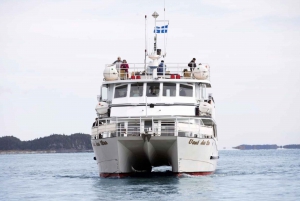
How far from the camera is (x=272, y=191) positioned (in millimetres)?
31500

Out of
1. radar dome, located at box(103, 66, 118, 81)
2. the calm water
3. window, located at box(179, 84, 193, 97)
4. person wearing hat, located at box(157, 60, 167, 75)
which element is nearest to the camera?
the calm water

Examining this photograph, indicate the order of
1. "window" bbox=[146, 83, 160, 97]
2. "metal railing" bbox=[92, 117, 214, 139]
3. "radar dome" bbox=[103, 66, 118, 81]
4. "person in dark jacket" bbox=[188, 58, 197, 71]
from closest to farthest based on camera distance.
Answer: "metal railing" bbox=[92, 117, 214, 139], "window" bbox=[146, 83, 160, 97], "radar dome" bbox=[103, 66, 118, 81], "person in dark jacket" bbox=[188, 58, 197, 71]

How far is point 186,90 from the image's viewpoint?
39.0 metres

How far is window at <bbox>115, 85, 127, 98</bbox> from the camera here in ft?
128

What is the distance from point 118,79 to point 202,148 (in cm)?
740

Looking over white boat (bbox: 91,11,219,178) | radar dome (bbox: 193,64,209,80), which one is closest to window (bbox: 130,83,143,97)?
white boat (bbox: 91,11,219,178)

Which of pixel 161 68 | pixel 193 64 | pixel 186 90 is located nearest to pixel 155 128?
pixel 186 90

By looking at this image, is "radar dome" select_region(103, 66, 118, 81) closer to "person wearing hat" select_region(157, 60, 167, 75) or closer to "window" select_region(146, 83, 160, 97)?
"window" select_region(146, 83, 160, 97)

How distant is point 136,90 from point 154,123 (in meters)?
3.05

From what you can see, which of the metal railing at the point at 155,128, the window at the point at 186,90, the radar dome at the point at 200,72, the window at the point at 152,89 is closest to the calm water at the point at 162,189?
the metal railing at the point at 155,128

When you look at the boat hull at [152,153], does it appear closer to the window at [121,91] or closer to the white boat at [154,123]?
the white boat at [154,123]

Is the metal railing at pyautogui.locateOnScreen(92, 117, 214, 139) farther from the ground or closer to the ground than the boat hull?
farther from the ground

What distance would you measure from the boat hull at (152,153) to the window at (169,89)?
3546 millimetres

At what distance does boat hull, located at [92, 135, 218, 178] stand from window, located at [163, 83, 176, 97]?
11.6 ft
